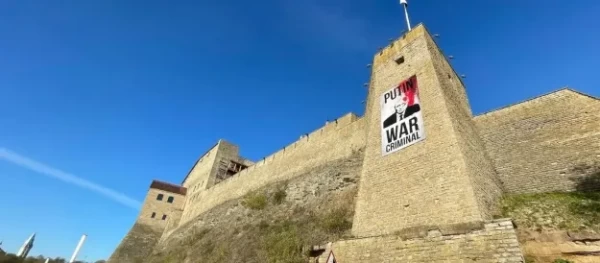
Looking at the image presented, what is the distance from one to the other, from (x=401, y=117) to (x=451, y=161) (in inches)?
108

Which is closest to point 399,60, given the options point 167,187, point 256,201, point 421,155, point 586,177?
point 421,155

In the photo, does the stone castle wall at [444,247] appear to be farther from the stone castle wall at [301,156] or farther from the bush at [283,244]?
the stone castle wall at [301,156]

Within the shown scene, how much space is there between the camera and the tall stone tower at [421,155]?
8.28 meters

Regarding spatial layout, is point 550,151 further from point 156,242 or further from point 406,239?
point 156,242

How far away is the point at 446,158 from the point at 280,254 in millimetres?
6737

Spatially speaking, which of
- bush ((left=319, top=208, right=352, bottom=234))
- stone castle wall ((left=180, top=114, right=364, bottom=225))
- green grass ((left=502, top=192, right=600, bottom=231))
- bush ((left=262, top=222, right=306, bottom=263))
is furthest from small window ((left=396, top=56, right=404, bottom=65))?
bush ((left=262, top=222, right=306, bottom=263))

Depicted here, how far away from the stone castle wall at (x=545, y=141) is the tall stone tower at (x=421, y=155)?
0.65m

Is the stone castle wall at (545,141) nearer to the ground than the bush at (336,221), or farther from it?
farther from it

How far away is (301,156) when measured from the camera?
18516 millimetres

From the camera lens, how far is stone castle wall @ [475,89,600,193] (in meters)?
9.11

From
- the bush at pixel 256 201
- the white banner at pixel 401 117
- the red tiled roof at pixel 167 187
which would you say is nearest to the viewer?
the white banner at pixel 401 117

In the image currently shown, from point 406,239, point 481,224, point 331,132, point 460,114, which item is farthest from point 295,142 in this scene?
point 481,224

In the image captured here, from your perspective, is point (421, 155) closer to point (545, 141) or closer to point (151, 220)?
point (545, 141)


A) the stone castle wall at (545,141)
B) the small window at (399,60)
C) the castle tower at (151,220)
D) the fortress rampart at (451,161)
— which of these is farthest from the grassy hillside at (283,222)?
the castle tower at (151,220)
